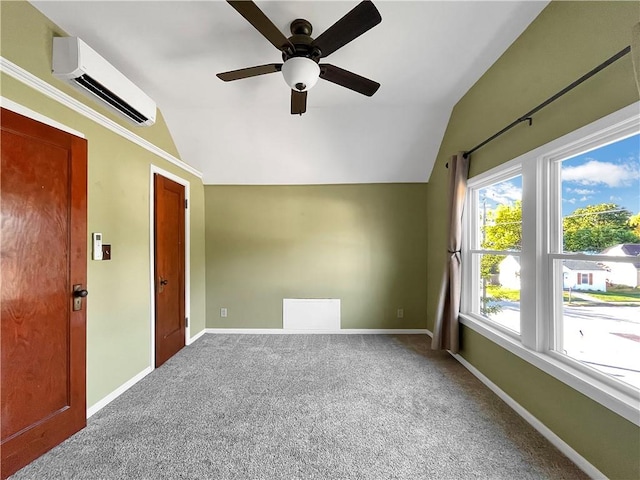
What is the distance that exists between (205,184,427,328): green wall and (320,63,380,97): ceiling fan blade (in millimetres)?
1951

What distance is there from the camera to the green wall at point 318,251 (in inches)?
154

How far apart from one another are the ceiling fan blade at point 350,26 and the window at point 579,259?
4.37ft

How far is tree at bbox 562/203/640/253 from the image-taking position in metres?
1.47

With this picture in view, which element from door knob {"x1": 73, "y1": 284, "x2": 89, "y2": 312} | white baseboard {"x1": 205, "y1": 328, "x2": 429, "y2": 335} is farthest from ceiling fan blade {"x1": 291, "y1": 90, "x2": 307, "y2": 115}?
white baseboard {"x1": 205, "y1": 328, "x2": 429, "y2": 335}

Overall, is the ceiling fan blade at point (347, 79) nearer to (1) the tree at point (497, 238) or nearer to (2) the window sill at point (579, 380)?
(1) the tree at point (497, 238)

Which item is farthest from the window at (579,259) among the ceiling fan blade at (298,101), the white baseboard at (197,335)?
the white baseboard at (197,335)

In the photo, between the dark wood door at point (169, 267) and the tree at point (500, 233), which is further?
the dark wood door at point (169, 267)

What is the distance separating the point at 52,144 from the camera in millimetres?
1734

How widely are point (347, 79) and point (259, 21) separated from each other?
709mm

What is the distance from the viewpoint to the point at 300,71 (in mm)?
1649

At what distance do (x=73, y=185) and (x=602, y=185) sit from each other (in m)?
3.36

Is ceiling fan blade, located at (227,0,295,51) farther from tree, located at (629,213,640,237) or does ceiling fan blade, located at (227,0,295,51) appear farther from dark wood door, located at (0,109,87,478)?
tree, located at (629,213,640,237)

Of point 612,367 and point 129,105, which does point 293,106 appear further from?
point 612,367

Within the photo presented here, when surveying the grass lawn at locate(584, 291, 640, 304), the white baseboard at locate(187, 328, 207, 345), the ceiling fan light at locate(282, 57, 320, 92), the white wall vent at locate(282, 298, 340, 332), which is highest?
the ceiling fan light at locate(282, 57, 320, 92)
